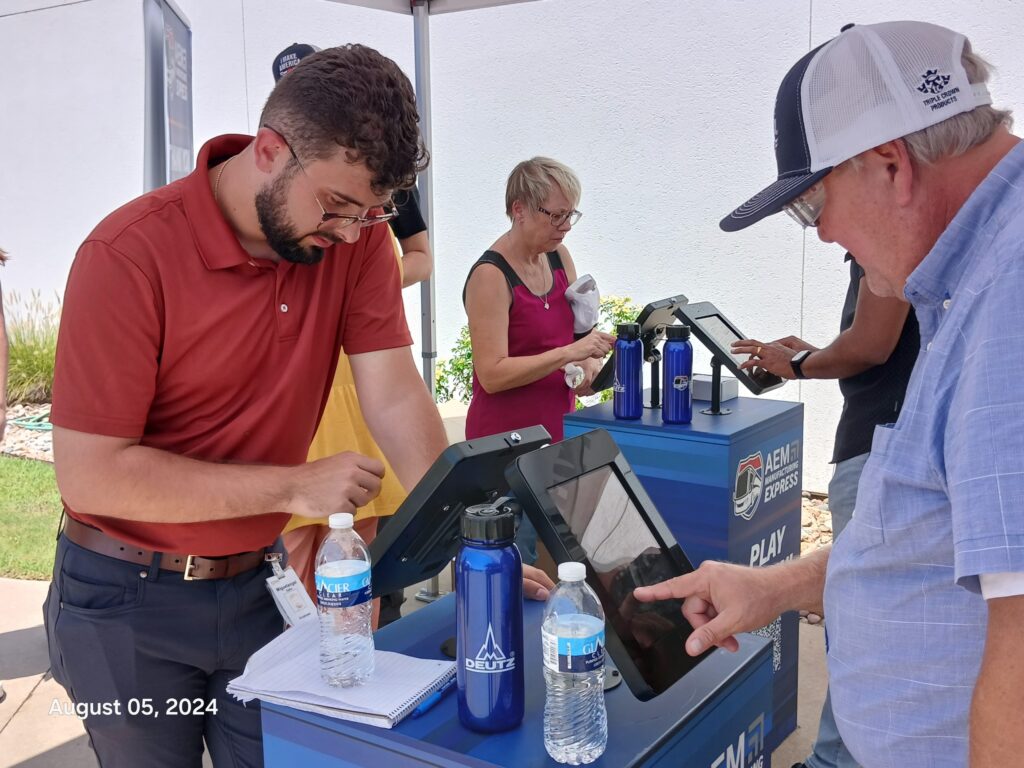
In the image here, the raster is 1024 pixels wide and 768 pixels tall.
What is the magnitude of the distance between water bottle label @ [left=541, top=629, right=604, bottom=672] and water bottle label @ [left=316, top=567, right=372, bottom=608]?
0.32 m

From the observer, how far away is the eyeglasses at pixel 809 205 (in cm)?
122

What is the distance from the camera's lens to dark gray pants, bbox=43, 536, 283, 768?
1.79 meters

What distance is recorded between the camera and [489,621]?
1.24m

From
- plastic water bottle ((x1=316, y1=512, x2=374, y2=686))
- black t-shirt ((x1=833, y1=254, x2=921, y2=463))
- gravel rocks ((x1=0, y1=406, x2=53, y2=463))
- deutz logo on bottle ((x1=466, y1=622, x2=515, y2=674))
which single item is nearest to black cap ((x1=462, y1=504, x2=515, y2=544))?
deutz logo on bottle ((x1=466, y1=622, x2=515, y2=674))

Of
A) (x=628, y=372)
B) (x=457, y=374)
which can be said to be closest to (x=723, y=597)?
(x=628, y=372)

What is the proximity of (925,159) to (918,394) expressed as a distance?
Answer: 30cm

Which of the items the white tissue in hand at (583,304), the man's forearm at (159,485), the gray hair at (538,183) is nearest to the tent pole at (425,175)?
the gray hair at (538,183)

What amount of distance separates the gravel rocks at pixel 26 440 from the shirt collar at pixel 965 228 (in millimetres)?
7659

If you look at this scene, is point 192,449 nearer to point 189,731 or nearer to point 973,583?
point 189,731

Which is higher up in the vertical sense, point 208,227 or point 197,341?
point 208,227

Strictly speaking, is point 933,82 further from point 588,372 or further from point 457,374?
point 457,374

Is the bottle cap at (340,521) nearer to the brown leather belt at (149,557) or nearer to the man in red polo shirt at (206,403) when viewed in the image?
the man in red polo shirt at (206,403)

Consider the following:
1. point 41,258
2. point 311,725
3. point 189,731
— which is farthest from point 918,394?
point 41,258

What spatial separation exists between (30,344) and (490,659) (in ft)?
25.0
